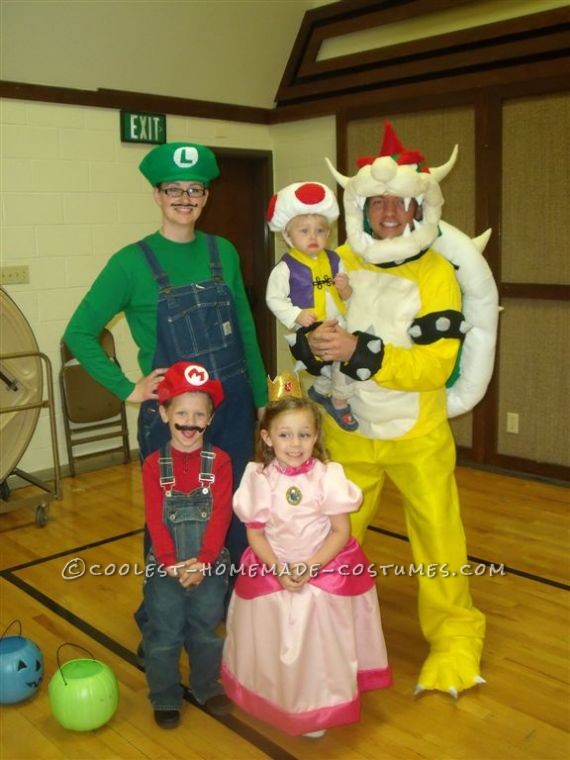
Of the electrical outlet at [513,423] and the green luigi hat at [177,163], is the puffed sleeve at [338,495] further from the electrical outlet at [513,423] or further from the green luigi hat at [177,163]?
the electrical outlet at [513,423]

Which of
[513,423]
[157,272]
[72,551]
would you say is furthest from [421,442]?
[513,423]

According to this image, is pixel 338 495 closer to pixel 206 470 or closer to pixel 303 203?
pixel 206 470

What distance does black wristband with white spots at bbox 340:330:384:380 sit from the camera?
2.32 meters

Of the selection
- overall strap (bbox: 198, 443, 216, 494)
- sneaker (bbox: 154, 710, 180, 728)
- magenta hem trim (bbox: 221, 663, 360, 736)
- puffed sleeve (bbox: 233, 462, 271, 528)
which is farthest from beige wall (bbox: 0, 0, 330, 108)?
magenta hem trim (bbox: 221, 663, 360, 736)

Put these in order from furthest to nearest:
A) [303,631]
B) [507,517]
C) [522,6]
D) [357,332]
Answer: [522,6]
[507,517]
[357,332]
[303,631]

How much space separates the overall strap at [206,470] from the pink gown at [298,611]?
0.12 m

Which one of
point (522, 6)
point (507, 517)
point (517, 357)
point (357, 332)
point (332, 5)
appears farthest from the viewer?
point (332, 5)

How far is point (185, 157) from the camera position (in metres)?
2.36

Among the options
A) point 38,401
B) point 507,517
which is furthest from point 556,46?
point 38,401

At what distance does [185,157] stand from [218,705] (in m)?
1.60

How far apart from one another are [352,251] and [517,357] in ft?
7.96

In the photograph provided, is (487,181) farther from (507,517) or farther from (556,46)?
(507,517)

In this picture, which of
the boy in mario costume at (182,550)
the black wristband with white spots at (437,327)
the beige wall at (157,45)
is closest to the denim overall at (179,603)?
the boy in mario costume at (182,550)

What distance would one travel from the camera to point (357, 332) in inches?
94.5
